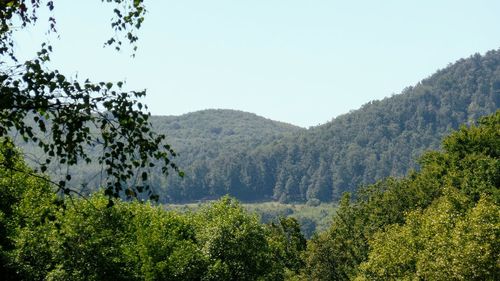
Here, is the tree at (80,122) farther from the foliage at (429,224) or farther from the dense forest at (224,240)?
the foliage at (429,224)

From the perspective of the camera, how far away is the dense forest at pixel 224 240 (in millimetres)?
38531

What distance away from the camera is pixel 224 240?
49875 mm

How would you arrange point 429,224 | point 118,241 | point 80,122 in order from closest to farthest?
point 80,122 < point 118,241 < point 429,224

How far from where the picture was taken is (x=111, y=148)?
9.61 metres

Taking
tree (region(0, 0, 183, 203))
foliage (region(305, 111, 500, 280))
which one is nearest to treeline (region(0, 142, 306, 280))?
foliage (region(305, 111, 500, 280))

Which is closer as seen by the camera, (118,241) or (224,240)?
(118,241)

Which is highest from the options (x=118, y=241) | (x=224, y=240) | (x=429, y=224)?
(x=118, y=241)

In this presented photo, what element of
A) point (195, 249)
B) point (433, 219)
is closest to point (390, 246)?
point (433, 219)

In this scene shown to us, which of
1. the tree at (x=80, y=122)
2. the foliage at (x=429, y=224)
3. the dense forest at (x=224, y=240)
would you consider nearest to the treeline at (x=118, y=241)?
the dense forest at (x=224, y=240)

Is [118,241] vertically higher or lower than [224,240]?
higher

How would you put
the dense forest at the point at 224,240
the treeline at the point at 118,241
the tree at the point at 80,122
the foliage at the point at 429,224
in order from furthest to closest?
the foliage at the point at 429,224 < the dense forest at the point at 224,240 < the treeline at the point at 118,241 < the tree at the point at 80,122

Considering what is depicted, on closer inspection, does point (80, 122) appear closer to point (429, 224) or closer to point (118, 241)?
point (118, 241)

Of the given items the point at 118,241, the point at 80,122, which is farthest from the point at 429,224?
the point at 80,122

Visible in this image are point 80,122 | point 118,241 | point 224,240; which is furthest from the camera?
point 224,240
